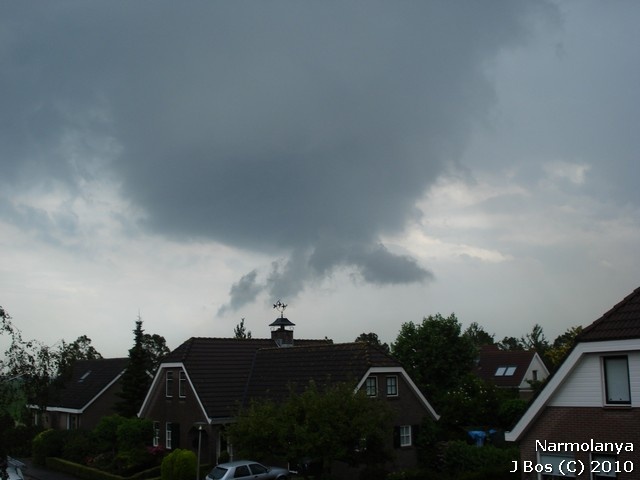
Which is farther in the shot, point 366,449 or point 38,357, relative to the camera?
point 366,449

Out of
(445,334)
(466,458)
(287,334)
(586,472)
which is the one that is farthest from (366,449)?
(445,334)

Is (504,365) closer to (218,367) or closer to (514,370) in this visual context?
(514,370)

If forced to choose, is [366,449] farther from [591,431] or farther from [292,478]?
[591,431]

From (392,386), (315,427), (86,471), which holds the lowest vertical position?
(86,471)

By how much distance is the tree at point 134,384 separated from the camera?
48.5 m

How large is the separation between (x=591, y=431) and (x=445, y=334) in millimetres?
31973

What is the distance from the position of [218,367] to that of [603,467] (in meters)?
25.5

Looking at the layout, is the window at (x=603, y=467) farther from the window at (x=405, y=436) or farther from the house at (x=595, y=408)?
the window at (x=405, y=436)

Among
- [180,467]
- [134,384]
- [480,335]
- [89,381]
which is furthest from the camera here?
[480,335]

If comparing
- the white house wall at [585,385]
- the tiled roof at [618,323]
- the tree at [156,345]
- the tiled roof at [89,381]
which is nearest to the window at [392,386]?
the white house wall at [585,385]

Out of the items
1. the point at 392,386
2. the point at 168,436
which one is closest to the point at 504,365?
the point at 392,386

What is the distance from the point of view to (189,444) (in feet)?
127

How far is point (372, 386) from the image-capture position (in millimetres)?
35781

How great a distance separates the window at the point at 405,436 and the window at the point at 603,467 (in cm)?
1703
